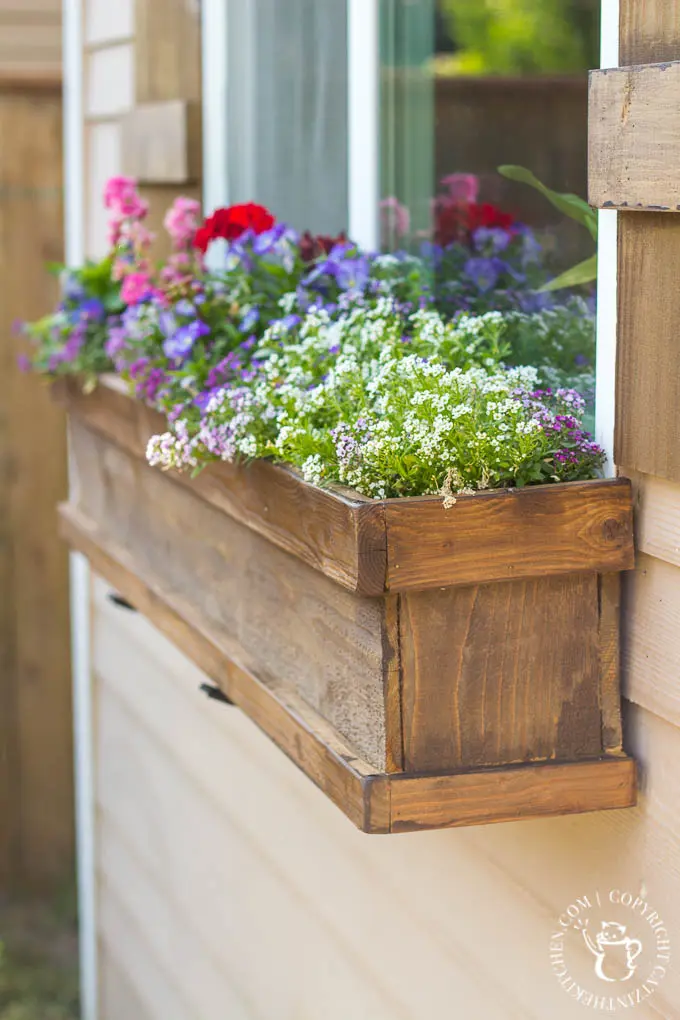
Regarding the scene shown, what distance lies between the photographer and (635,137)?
107 cm

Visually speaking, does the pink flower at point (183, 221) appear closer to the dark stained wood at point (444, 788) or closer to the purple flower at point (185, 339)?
the purple flower at point (185, 339)

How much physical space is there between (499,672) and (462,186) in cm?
76

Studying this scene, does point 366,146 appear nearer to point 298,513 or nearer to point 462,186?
point 462,186

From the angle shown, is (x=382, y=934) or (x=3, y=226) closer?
(x=382, y=934)

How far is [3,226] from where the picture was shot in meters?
3.53

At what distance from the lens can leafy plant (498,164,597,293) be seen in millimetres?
1344

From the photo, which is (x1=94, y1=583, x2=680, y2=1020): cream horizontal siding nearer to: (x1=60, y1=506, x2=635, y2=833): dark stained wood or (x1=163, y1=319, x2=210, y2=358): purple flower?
(x1=60, y1=506, x2=635, y2=833): dark stained wood

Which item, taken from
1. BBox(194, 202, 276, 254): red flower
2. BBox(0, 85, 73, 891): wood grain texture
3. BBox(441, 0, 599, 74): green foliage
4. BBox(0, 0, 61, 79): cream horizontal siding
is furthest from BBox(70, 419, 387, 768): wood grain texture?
BBox(0, 0, 61, 79): cream horizontal siding

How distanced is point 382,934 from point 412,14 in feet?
3.90

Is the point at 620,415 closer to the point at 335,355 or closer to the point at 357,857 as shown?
the point at 335,355

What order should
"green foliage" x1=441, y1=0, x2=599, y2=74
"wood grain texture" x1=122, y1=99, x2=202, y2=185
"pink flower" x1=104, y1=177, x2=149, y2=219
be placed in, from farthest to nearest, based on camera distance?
"wood grain texture" x1=122, y1=99, x2=202, y2=185 → "pink flower" x1=104, y1=177, x2=149, y2=219 → "green foliage" x1=441, y1=0, x2=599, y2=74

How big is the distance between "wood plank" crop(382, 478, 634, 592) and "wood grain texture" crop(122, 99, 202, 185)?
1313 mm

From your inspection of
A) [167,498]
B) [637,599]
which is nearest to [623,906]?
[637,599]

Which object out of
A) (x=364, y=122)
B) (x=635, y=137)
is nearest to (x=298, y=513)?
(x=635, y=137)
